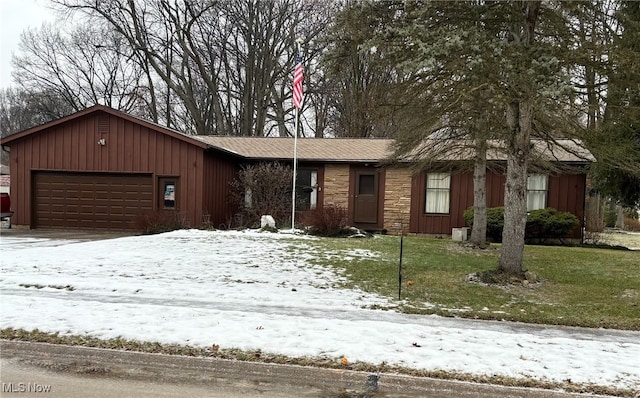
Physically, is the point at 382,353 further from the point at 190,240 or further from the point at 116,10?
the point at 116,10

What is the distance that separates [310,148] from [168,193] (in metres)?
6.12

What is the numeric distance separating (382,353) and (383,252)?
6566 millimetres

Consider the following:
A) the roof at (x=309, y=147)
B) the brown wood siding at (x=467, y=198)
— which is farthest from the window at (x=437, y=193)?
the roof at (x=309, y=147)

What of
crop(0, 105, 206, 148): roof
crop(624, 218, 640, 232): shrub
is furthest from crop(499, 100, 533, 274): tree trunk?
crop(624, 218, 640, 232): shrub

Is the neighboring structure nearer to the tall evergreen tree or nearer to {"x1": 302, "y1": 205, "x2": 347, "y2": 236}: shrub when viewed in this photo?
{"x1": 302, "y1": 205, "x2": 347, "y2": 236}: shrub

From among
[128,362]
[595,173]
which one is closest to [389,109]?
[128,362]

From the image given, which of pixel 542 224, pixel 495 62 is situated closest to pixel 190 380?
pixel 495 62

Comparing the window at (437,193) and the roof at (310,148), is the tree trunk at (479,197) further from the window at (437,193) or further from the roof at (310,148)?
the roof at (310,148)

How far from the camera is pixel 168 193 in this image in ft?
51.7

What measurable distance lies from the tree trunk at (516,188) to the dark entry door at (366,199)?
9475 mm

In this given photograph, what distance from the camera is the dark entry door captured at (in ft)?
57.9

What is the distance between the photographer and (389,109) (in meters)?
9.75

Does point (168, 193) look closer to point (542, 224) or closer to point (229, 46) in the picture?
point (542, 224)

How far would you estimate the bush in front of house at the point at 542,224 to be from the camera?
49.5 feet
